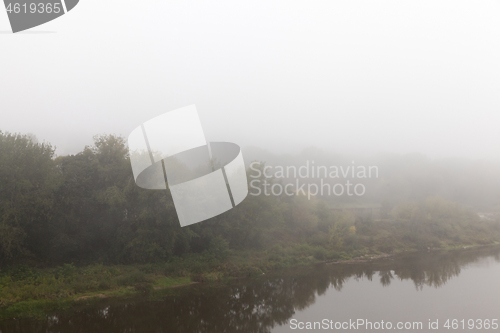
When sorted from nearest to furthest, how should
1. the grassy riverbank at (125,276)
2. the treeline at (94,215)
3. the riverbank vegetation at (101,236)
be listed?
the grassy riverbank at (125,276)
the riverbank vegetation at (101,236)
the treeline at (94,215)

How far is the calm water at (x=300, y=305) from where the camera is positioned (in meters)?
13.0

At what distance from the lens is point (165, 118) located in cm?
1523

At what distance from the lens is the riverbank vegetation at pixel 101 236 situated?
1645 centimetres

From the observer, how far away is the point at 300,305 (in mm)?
16328

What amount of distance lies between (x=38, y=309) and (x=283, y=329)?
35.0 feet
